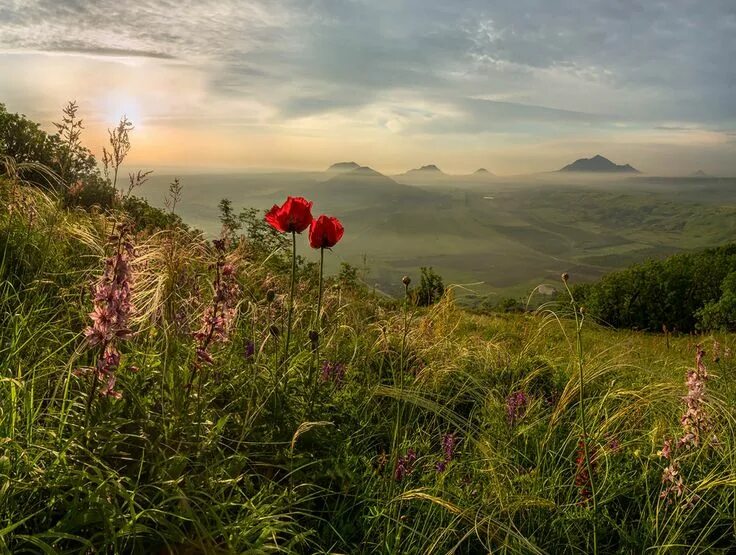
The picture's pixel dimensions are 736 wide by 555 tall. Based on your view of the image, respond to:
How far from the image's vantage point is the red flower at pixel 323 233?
9.55 feet

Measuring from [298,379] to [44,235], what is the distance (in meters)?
2.58

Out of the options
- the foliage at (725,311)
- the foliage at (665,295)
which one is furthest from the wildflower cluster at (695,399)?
the foliage at (665,295)

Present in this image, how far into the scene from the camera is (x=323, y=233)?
9.63ft

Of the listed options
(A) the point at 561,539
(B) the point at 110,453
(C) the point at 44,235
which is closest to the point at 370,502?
(A) the point at 561,539

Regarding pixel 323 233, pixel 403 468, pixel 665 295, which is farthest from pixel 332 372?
pixel 665 295

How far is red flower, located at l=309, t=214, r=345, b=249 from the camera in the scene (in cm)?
291

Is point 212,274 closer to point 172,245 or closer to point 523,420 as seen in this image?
point 172,245

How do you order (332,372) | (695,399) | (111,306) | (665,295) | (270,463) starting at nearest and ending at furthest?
1. (111,306)
2. (695,399)
3. (270,463)
4. (332,372)
5. (665,295)

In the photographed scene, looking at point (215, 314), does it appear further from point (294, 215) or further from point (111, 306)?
point (294, 215)

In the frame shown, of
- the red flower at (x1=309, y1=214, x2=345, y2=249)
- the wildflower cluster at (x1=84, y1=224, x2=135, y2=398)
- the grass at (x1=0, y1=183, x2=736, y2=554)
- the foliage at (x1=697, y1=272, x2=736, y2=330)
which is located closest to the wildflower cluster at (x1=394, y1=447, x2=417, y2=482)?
the grass at (x1=0, y1=183, x2=736, y2=554)

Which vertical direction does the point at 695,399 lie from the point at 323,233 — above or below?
below

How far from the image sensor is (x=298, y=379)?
3.04m

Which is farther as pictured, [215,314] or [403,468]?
[403,468]

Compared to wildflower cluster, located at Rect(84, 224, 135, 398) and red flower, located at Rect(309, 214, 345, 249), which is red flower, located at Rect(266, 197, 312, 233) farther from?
wildflower cluster, located at Rect(84, 224, 135, 398)
